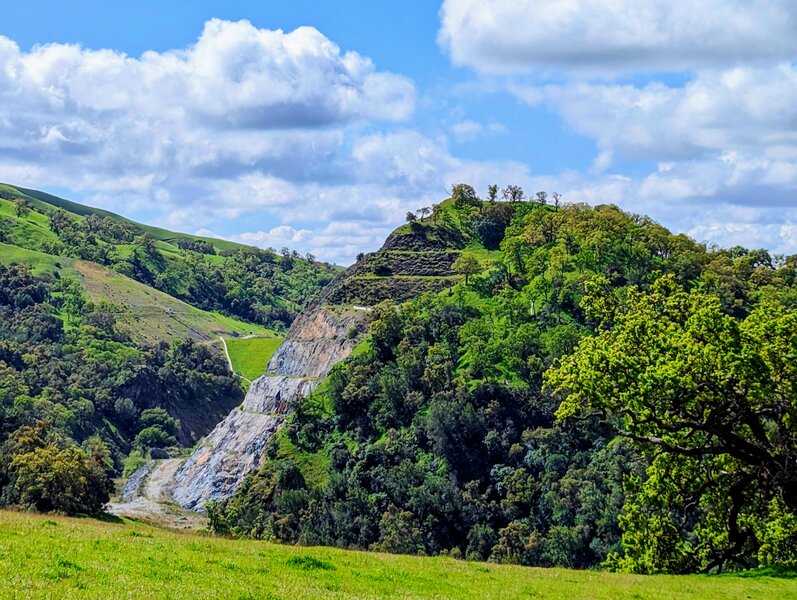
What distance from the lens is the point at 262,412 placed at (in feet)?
587

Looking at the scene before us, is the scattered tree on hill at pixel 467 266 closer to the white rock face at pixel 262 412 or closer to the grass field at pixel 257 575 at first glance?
the white rock face at pixel 262 412

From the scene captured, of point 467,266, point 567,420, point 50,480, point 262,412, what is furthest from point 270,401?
point 50,480

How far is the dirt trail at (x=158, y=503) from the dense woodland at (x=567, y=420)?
35.1 ft

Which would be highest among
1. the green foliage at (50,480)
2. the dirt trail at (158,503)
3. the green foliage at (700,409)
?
the green foliage at (700,409)

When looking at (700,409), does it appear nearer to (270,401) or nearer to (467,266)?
(467,266)

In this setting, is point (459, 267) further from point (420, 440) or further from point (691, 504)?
point (691, 504)

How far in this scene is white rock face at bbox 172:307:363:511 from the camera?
162875 mm

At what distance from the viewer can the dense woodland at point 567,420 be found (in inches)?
1358

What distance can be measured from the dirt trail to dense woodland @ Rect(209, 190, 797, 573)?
10.7 metres

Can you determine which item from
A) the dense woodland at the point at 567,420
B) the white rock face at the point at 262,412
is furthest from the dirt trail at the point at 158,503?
the dense woodland at the point at 567,420

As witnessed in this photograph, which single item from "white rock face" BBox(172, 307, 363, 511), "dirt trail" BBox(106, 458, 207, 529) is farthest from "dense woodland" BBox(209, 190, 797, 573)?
"white rock face" BBox(172, 307, 363, 511)

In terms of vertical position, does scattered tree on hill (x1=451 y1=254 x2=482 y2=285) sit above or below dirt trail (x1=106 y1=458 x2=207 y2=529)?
above

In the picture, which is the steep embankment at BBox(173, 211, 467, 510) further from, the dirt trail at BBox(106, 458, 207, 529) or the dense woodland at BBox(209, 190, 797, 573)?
the dense woodland at BBox(209, 190, 797, 573)

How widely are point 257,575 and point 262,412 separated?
159 metres
